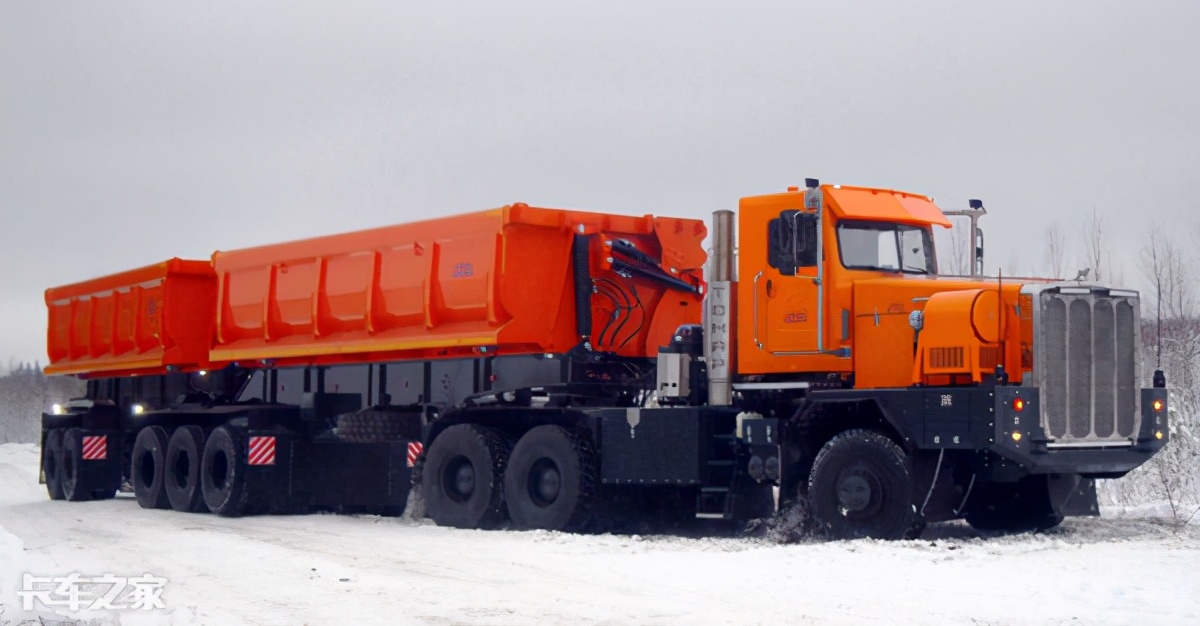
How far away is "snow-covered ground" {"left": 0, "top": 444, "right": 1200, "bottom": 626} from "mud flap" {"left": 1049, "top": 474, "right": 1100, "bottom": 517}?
10.4 inches

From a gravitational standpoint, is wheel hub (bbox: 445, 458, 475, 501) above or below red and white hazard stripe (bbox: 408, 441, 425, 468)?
below

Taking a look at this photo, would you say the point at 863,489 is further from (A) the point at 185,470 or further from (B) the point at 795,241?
(A) the point at 185,470

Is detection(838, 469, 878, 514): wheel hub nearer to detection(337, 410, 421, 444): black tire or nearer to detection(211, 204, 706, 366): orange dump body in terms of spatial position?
detection(211, 204, 706, 366): orange dump body

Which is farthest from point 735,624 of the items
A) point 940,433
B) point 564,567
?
point 940,433

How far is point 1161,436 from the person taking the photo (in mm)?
13703

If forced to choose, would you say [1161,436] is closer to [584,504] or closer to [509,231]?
[584,504]

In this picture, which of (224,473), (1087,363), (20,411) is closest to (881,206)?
(1087,363)

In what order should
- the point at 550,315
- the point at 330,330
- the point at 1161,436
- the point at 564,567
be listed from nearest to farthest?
the point at 564,567 < the point at 1161,436 < the point at 550,315 < the point at 330,330

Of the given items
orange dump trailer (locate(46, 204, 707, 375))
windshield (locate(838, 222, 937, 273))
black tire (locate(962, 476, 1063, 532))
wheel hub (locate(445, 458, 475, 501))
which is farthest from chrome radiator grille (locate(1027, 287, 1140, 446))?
wheel hub (locate(445, 458, 475, 501))

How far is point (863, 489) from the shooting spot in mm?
13492

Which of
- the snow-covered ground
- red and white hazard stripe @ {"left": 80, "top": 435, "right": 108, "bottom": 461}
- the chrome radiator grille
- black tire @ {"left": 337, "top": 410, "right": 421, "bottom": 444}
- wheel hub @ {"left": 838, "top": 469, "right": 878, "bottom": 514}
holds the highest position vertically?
the chrome radiator grille

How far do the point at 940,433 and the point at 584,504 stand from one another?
4.75 metres

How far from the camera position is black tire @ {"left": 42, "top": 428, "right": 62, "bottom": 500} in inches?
1041

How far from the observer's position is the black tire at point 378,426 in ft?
63.6
